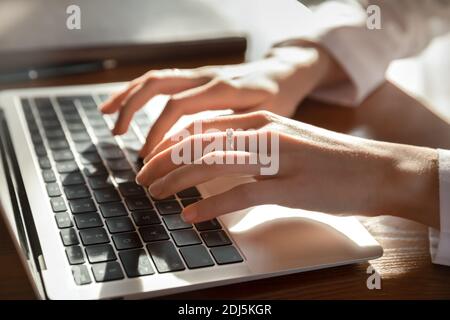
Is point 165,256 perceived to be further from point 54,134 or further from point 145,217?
point 54,134

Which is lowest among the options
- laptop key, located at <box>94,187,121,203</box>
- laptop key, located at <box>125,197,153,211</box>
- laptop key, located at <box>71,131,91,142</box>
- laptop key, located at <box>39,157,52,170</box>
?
laptop key, located at <box>125,197,153,211</box>

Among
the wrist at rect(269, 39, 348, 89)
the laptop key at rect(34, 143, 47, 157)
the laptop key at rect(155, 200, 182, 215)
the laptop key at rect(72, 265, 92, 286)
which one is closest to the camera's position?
the laptop key at rect(72, 265, 92, 286)

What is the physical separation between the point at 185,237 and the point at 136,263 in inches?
2.2

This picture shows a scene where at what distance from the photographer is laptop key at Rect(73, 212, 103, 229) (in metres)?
0.56

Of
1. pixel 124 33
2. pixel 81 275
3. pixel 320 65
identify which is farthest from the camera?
pixel 124 33

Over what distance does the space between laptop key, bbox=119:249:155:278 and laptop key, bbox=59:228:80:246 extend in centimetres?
4

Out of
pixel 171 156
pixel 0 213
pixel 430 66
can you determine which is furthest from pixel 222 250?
pixel 430 66

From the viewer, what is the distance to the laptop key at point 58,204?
0.58m

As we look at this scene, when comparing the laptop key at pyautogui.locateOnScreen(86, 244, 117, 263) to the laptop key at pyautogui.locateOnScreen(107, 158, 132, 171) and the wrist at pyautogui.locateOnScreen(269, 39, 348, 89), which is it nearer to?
the laptop key at pyautogui.locateOnScreen(107, 158, 132, 171)

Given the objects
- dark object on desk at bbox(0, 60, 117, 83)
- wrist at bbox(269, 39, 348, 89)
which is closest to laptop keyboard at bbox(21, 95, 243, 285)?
dark object on desk at bbox(0, 60, 117, 83)

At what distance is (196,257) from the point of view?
1.69 ft

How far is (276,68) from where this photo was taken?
81 cm

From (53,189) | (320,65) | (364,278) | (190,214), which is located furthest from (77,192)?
(320,65)

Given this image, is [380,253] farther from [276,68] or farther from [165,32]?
[165,32]
